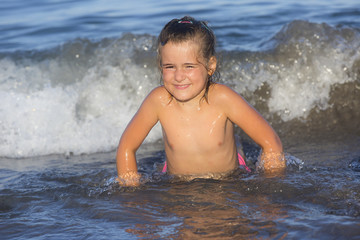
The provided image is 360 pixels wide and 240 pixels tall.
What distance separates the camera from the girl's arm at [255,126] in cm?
407

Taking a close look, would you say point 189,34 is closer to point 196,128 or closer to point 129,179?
point 196,128

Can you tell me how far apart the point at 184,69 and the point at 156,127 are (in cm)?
255

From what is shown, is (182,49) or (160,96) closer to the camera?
(182,49)

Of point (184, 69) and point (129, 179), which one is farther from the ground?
point (184, 69)

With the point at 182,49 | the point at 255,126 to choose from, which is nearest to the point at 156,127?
the point at 255,126

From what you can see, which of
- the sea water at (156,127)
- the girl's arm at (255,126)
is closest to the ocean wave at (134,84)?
the sea water at (156,127)

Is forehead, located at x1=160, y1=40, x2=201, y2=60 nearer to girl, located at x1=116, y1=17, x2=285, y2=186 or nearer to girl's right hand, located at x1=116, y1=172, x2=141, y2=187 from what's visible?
girl, located at x1=116, y1=17, x2=285, y2=186

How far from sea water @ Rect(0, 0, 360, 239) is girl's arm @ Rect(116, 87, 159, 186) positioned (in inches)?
5.6

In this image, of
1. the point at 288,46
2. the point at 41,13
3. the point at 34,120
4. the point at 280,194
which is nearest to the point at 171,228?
the point at 280,194

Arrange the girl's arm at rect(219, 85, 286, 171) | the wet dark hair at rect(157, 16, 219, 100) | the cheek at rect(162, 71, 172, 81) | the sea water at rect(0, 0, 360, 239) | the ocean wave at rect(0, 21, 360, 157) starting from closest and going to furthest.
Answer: the sea water at rect(0, 0, 360, 239), the wet dark hair at rect(157, 16, 219, 100), the cheek at rect(162, 71, 172, 81), the girl's arm at rect(219, 85, 286, 171), the ocean wave at rect(0, 21, 360, 157)

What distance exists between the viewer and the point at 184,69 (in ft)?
12.5

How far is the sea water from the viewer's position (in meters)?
3.48

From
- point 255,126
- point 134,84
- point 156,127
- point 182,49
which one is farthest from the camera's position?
point 134,84

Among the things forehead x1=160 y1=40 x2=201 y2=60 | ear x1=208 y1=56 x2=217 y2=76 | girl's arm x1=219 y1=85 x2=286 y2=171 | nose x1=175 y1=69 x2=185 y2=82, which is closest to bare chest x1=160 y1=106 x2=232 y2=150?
girl's arm x1=219 y1=85 x2=286 y2=171
